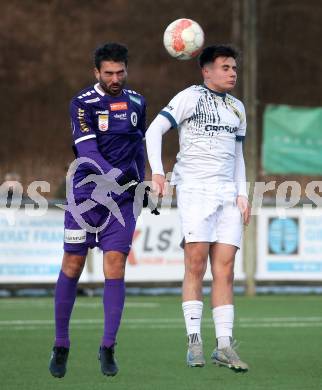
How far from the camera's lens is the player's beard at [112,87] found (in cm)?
910

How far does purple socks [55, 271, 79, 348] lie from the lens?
9.13m

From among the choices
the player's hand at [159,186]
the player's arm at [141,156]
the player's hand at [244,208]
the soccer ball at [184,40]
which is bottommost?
the player's hand at [244,208]

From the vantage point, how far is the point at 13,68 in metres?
21.9

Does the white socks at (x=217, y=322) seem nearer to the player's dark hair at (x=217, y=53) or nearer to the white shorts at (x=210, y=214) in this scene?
the white shorts at (x=210, y=214)

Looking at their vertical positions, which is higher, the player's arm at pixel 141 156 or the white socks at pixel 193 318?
the player's arm at pixel 141 156

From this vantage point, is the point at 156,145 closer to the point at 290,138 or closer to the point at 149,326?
the point at 149,326

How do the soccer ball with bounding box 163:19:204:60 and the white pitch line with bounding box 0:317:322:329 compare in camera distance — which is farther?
the white pitch line with bounding box 0:317:322:329

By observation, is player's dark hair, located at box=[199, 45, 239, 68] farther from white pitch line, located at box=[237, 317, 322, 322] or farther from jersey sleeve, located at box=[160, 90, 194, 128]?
white pitch line, located at box=[237, 317, 322, 322]

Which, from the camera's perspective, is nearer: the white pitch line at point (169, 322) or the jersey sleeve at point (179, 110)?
the jersey sleeve at point (179, 110)

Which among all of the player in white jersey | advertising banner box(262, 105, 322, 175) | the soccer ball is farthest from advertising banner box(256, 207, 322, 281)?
the player in white jersey

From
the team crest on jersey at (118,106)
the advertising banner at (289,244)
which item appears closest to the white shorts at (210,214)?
the team crest on jersey at (118,106)

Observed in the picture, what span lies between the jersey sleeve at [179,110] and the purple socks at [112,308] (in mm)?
1204

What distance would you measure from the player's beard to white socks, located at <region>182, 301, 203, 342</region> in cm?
159

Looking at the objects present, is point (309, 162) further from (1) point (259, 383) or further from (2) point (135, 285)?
(1) point (259, 383)
